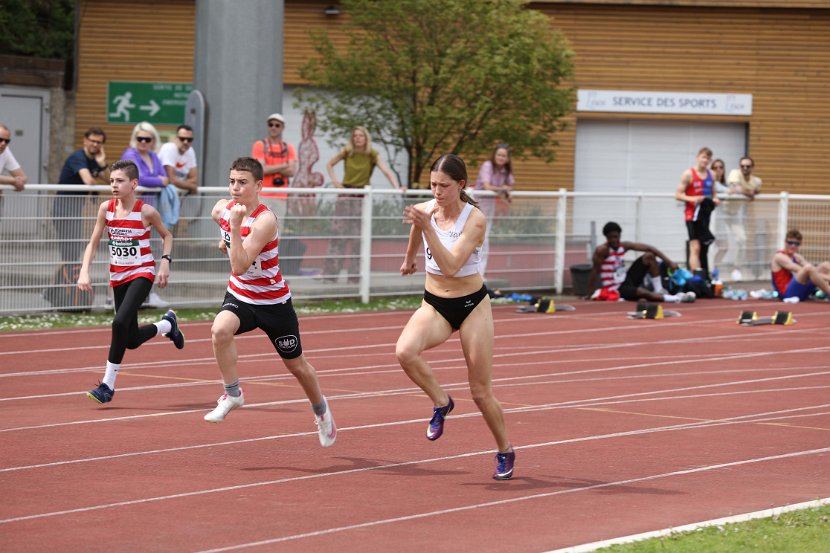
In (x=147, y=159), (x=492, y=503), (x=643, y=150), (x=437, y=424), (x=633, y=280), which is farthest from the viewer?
(x=643, y=150)

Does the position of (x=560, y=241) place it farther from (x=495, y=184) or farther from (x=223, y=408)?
(x=223, y=408)

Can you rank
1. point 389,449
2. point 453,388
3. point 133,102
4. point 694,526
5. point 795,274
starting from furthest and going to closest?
point 133,102 → point 795,274 → point 453,388 → point 389,449 → point 694,526

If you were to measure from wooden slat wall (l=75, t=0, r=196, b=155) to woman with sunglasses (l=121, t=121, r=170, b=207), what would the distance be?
55.6ft

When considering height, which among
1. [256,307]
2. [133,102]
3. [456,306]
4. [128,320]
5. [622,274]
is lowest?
[128,320]

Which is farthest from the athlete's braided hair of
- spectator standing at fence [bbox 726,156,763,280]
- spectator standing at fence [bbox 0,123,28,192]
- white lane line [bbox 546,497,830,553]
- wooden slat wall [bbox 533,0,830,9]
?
wooden slat wall [bbox 533,0,830,9]

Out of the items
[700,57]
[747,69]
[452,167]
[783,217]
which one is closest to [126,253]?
[452,167]

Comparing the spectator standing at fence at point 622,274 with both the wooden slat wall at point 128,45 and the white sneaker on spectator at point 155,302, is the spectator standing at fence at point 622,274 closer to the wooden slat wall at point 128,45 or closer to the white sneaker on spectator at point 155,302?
the white sneaker on spectator at point 155,302

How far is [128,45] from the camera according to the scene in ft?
113

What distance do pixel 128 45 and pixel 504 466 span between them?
27557 mm

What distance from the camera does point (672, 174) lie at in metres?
35.7

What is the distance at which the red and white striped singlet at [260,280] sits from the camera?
9.47 metres

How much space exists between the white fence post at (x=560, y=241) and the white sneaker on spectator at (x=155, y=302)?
714 centimetres

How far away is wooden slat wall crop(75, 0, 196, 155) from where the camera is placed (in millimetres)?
34188

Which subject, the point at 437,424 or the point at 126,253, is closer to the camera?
the point at 437,424
